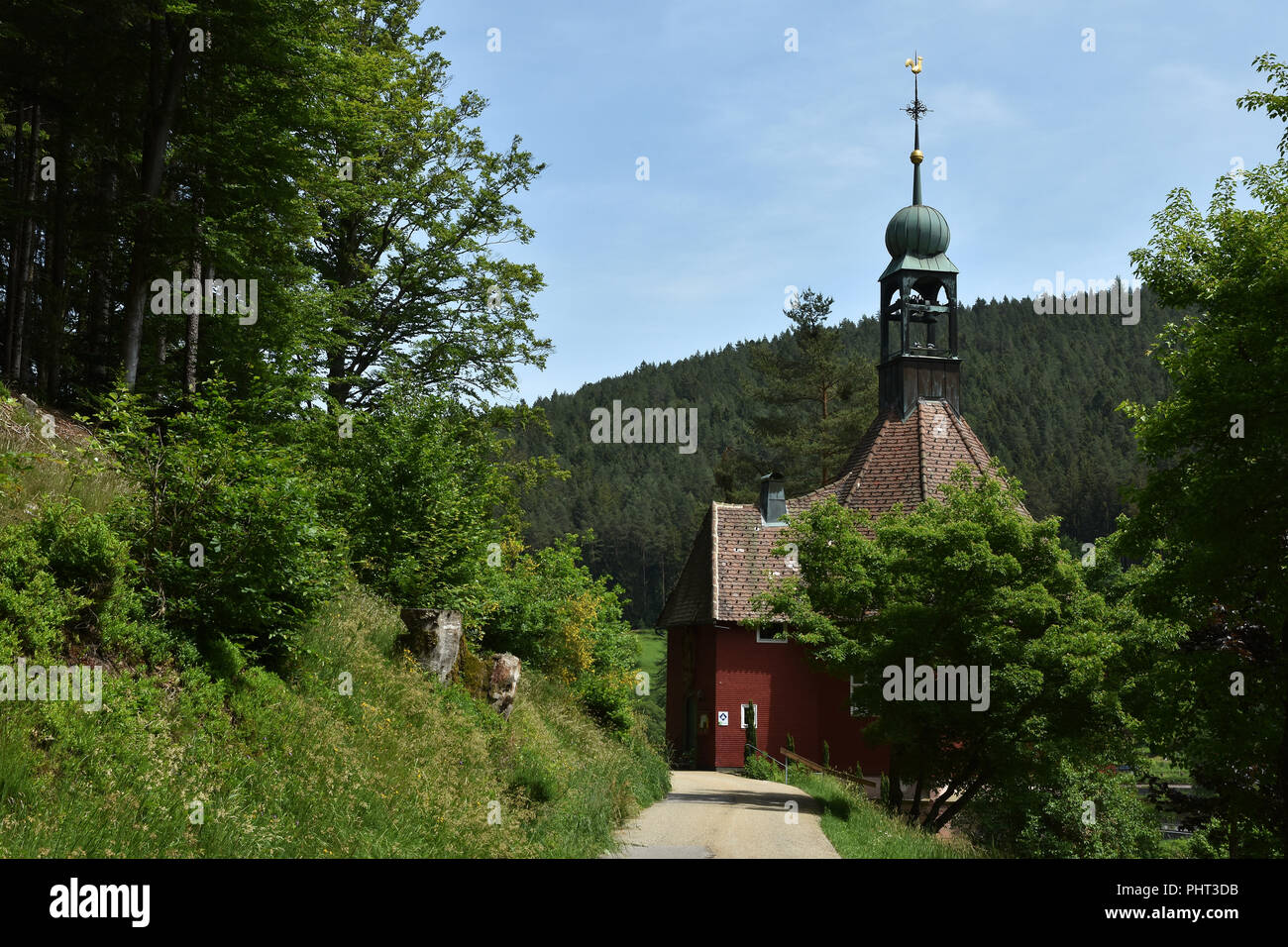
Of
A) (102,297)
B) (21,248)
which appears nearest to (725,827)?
(102,297)

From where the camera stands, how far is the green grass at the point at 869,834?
14.5m

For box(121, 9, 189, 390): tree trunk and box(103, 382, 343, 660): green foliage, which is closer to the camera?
box(103, 382, 343, 660): green foliage

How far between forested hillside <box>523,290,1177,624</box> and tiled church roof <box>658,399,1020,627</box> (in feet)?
204

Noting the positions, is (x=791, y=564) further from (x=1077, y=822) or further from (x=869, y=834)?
(x=869, y=834)

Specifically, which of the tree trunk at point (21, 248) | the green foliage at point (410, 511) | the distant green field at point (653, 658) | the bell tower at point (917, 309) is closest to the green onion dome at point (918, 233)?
the bell tower at point (917, 309)

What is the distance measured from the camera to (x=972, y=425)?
14162 centimetres

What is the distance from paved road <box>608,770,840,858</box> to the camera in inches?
515

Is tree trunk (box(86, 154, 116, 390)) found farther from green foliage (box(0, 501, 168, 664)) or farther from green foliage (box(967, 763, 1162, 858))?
green foliage (box(967, 763, 1162, 858))

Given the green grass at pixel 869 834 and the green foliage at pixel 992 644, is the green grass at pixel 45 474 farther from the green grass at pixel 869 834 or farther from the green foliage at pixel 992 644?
the green foliage at pixel 992 644

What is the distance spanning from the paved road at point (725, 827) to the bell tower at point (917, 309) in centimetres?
1919

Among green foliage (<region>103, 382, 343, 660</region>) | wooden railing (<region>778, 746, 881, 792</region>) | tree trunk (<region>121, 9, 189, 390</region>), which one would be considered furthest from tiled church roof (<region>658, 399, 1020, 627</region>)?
green foliage (<region>103, 382, 343, 660</region>)

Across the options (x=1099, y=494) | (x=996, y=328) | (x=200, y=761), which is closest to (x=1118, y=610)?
(x=200, y=761)

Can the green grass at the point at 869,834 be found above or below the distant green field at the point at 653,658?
above

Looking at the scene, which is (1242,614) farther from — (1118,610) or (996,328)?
(996,328)
